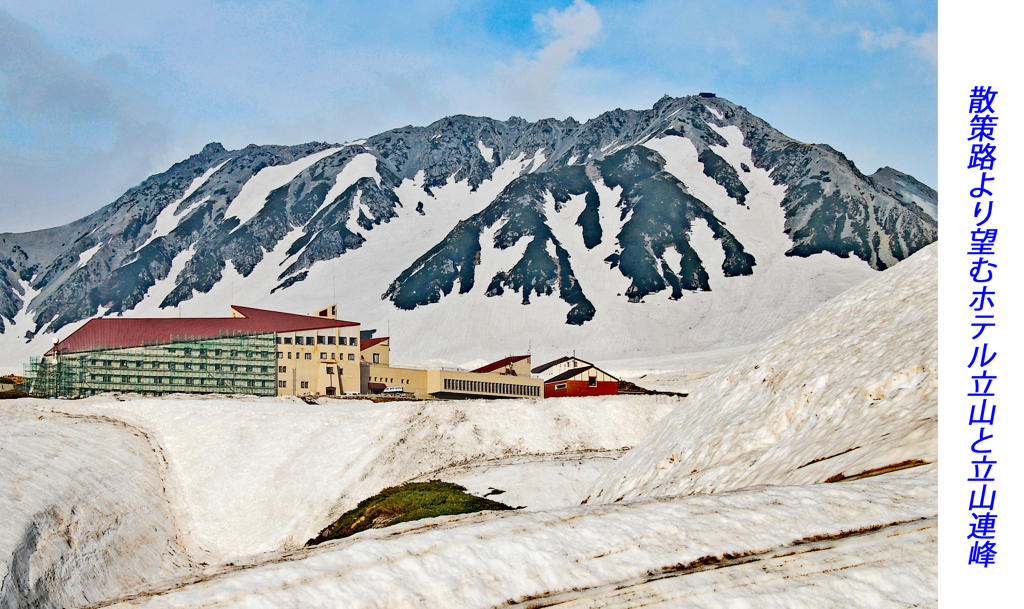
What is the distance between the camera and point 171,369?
82750 mm

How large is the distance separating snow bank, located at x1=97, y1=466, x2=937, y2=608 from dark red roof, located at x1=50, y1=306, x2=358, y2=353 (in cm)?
8132

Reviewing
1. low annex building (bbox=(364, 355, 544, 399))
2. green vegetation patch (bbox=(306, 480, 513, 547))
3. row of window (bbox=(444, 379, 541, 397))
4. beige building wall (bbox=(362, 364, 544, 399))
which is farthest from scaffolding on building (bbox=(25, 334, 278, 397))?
green vegetation patch (bbox=(306, 480, 513, 547))

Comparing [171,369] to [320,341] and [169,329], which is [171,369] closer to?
[169,329]

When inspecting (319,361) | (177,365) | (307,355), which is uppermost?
(307,355)

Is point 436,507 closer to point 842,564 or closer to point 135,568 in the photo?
point 135,568

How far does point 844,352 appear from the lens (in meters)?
21.2

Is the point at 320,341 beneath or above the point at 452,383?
above

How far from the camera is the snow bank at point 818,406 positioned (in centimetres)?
1606

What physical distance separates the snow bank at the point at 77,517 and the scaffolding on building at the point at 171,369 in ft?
83.0

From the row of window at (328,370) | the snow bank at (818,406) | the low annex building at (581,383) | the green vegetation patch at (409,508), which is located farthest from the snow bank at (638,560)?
the low annex building at (581,383)

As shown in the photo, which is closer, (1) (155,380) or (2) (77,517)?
(2) (77,517)

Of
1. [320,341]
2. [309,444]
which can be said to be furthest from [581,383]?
[309,444]

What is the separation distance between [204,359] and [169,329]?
1296 centimetres

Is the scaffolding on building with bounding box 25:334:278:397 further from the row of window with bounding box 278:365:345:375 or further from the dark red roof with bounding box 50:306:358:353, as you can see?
the dark red roof with bounding box 50:306:358:353
